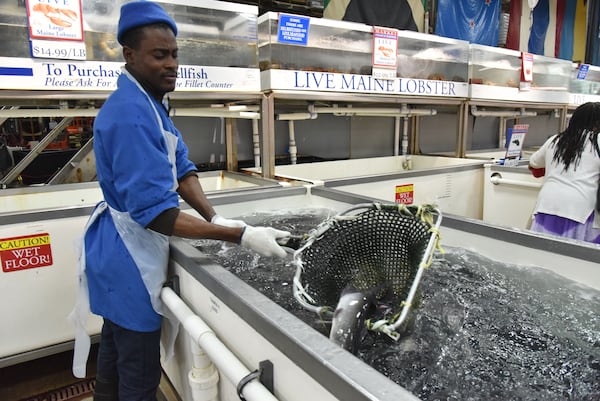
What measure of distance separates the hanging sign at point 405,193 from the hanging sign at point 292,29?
3.64ft

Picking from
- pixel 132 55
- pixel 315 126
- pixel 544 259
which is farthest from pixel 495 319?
pixel 315 126

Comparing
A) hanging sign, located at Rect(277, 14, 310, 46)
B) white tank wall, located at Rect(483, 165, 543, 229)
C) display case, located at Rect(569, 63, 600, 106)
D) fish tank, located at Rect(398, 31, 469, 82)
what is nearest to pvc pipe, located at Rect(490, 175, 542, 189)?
white tank wall, located at Rect(483, 165, 543, 229)

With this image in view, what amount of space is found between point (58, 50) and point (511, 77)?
11.6 feet

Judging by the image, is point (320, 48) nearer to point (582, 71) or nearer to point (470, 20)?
point (470, 20)

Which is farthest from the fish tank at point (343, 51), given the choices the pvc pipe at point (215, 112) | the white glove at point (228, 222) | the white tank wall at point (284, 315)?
the white glove at point (228, 222)

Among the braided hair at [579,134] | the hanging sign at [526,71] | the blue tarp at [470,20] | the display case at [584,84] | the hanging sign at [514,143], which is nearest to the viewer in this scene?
the braided hair at [579,134]

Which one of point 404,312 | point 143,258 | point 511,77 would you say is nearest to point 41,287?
point 143,258

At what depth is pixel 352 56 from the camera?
264cm

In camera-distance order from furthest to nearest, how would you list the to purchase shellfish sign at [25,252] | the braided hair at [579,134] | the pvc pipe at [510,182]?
the pvc pipe at [510,182], the braided hair at [579,134], the to purchase shellfish sign at [25,252]

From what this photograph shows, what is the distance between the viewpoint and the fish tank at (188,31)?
1621 mm

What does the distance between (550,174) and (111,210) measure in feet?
6.93

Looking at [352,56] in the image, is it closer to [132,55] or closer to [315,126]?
[315,126]

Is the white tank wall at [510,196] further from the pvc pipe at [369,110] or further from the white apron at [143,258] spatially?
the white apron at [143,258]

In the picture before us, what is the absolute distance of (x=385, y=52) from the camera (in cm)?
270
